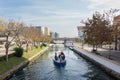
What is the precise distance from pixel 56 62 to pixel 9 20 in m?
34.8

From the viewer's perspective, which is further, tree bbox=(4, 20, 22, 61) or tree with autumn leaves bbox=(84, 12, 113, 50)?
tree with autumn leaves bbox=(84, 12, 113, 50)

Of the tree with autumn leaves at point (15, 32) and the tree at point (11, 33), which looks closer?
the tree at point (11, 33)

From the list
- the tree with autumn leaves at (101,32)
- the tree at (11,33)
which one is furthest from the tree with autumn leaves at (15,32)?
the tree with autumn leaves at (101,32)

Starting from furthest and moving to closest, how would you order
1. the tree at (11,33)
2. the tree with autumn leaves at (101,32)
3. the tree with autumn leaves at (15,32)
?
the tree with autumn leaves at (101,32), the tree with autumn leaves at (15,32), the tree at (11,33)

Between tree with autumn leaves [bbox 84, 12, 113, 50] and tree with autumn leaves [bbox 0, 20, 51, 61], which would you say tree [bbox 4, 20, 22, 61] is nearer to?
tree with autumn leaves [bbox 0, 20, 51, 61]

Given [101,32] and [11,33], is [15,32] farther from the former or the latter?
[101,32]

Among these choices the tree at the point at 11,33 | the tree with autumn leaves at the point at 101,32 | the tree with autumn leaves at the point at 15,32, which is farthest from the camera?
the tree with autumn leaves at the point at 101,32

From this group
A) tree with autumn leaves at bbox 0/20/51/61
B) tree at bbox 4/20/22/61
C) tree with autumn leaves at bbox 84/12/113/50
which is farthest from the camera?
tree with autumn leaves at bbox 84/12/113/50

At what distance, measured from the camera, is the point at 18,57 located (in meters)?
47.2

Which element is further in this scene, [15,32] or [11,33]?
[15,32]

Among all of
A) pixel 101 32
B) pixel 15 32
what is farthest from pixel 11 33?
pixel 101 32

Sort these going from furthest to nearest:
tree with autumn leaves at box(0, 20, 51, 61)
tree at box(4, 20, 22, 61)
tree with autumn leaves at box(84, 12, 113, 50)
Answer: tree with autumn leaves at box(84, 12, 113, 50) → tree with autumn leaves at box(0, 20, 51, 61) → tree at box(4, 20, 22, 61)

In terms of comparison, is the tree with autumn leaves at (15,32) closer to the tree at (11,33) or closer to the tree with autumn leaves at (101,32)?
the tree at (11,33)

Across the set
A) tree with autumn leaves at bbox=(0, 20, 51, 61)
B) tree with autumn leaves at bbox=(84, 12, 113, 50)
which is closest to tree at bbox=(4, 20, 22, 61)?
tree with autumn leaves at bbox=(0, 20, 51, 61)
